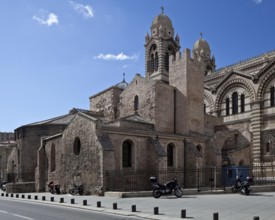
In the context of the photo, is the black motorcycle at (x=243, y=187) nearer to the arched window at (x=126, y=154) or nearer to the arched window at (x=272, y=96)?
the arched window at (x=126, y=154)

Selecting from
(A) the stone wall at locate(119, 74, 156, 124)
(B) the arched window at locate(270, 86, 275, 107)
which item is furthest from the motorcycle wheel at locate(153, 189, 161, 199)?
(B) the arched window at locate(270, 86, 275, 107)

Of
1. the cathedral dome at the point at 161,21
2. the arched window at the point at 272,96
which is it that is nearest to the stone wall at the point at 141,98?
the arched window at the point at 272,96

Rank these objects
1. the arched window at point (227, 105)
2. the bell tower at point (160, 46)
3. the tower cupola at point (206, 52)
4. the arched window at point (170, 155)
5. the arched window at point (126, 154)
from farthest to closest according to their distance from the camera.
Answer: the tower cupola at point (206, 52) < the bell tower at point (160, 46) < the arched window at point (227, 105) < the arched window at point (170, 155) < the arched window at point (126, 154)

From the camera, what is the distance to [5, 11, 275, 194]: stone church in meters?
23.1

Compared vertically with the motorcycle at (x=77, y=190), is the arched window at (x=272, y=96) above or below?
above

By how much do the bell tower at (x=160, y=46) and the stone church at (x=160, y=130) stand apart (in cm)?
791

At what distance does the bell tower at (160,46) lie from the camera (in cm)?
5064

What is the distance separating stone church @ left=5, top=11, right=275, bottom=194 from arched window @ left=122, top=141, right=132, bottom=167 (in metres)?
0.07

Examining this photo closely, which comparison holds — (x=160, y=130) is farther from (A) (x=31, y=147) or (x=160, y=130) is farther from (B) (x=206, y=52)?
(B) (x=206, y=52)

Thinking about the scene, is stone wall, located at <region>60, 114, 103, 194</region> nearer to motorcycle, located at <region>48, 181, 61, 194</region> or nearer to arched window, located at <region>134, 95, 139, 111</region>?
motorcycle, located at <region>48, 181, 61, 194</region>

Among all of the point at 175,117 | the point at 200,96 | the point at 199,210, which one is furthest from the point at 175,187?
the point at 200,96

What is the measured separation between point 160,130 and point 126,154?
5411mm

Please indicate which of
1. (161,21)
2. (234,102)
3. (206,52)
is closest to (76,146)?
(234,102)

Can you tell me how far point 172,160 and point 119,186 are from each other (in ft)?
18.5
